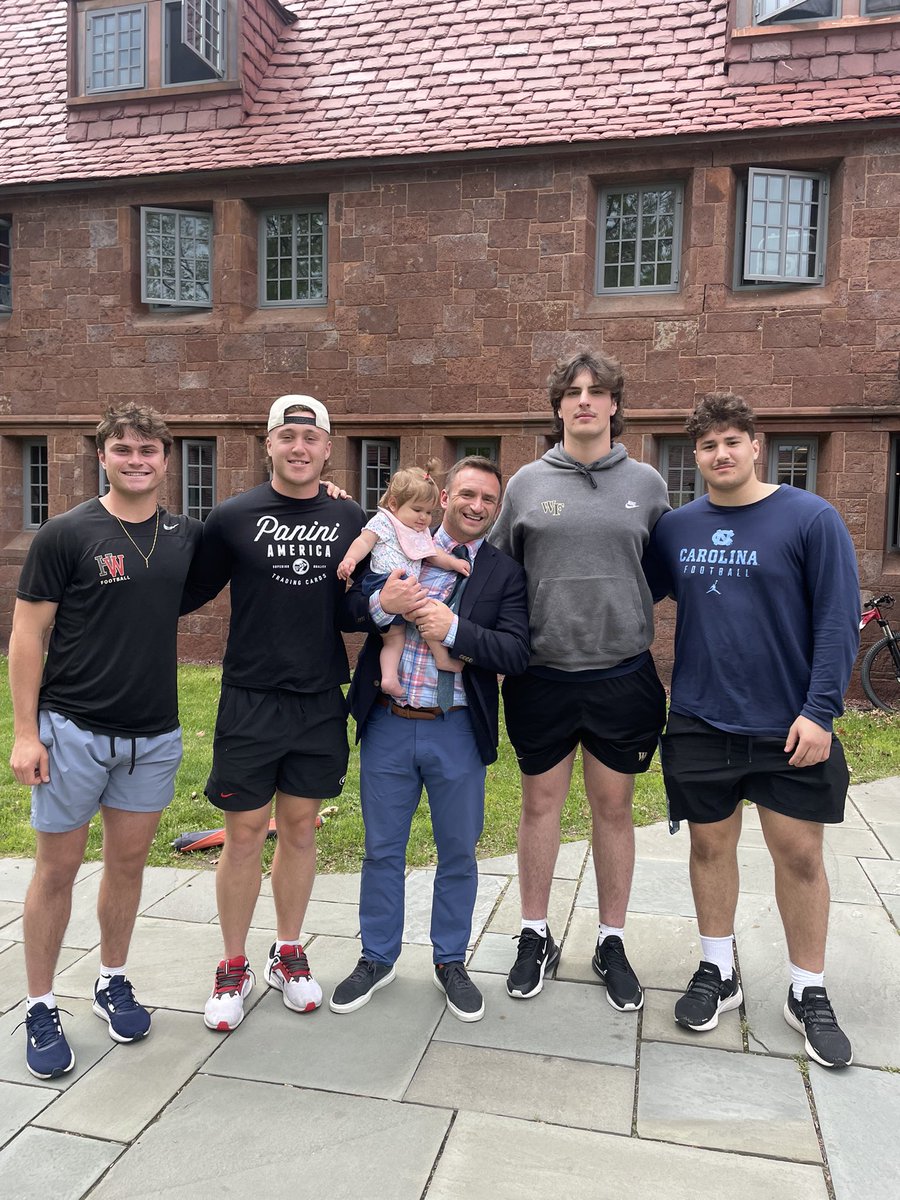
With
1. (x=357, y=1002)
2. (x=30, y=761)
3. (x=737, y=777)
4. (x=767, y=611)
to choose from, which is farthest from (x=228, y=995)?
(x=767, y=611)

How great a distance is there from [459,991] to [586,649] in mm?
1310

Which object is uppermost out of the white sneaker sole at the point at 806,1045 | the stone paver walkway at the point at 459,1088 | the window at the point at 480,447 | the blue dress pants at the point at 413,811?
the window at the point at 480,447

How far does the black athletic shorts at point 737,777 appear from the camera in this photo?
316 centimetres

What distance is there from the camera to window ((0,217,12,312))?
12.1 m

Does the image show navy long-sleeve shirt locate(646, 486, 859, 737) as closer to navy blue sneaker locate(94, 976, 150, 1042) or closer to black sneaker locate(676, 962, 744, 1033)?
black sneaker locate(676, 962, 744, 1033)

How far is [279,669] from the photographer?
3.27 m

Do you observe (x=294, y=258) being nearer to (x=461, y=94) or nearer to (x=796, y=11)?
(x=461, y=94)

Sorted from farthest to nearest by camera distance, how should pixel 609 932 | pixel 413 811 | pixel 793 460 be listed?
pixel 793 460, pixel 609 932, pixel 413 811

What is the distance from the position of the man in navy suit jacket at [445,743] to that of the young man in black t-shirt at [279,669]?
0.49 feet

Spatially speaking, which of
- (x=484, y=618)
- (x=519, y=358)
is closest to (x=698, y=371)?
(x=519, y=358)

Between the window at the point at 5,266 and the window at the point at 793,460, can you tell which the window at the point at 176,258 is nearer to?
the window at the point at 5,266

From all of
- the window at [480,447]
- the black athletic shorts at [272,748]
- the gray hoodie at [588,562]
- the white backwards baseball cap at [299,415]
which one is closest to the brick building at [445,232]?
the window at [480,447]

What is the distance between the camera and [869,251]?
9.34m

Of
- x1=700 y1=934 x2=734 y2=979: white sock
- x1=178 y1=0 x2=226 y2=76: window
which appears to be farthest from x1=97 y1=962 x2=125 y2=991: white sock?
x1=178 y1=0 x2=226 y2=76: window
